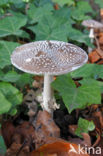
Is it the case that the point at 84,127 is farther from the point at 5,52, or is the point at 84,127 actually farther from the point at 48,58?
the point at 5,52

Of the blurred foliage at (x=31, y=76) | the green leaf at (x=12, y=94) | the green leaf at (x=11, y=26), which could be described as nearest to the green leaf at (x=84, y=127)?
the blurred foliage at (x=31, y=76)

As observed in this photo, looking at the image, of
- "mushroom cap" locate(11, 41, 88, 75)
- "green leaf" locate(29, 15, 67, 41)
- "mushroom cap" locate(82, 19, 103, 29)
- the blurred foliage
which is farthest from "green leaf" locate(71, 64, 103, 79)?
"mushroom cap" locate(82, 19, 103, 29)

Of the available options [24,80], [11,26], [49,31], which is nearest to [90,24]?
[49,31]

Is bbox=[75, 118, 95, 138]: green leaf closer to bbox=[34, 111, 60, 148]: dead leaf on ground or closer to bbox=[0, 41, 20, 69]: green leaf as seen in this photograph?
bbox=[34, 111, 60, 148]: dead leaf on ground

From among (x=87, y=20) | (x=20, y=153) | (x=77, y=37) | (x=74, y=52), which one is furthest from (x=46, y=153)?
(x=87, y=20)

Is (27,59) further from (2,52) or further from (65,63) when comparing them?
(2,52)

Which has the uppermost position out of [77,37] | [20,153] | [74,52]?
[74,52]
